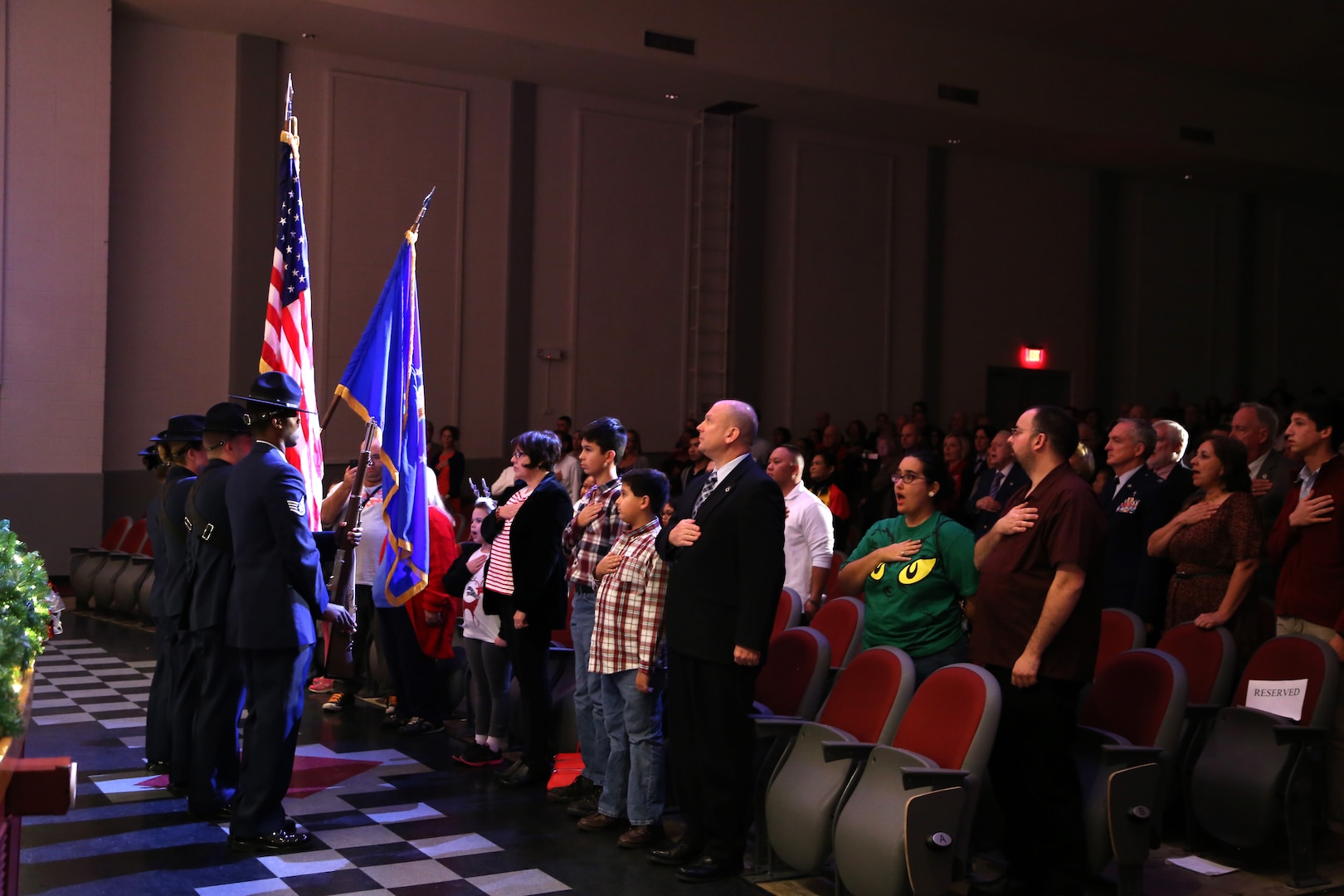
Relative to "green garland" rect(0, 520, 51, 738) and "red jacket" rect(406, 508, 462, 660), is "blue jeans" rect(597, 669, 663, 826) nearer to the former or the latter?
"red jacket" rect(406, 508, 462, 660)

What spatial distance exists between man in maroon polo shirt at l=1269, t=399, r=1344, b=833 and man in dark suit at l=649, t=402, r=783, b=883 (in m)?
2.07

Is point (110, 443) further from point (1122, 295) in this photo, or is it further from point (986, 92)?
point (1122, 295)

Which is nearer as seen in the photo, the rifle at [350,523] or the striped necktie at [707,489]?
the striped necktie at [707,489]

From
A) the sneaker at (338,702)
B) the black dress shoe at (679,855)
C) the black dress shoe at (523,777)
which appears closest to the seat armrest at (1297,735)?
the black dress shoe at (679,855)

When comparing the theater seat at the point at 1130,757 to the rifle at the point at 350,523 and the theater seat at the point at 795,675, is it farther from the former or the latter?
the rifle at the point at 350,523

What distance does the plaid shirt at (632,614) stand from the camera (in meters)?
4.31

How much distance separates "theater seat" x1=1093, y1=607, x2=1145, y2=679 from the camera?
4594 mm

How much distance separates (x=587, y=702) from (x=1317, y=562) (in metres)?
2.82

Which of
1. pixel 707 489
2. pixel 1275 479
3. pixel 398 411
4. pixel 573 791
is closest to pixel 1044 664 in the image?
pixel 707 489

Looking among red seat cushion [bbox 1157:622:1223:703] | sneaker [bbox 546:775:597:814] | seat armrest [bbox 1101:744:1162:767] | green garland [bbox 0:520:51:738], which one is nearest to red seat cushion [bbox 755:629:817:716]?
sneaker [bbox 546:775:597:814]

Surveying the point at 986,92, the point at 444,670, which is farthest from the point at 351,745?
the point at 986,92

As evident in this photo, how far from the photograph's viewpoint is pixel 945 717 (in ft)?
11.9

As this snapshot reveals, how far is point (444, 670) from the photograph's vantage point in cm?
632

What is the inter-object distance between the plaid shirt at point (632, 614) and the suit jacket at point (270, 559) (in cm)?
102
